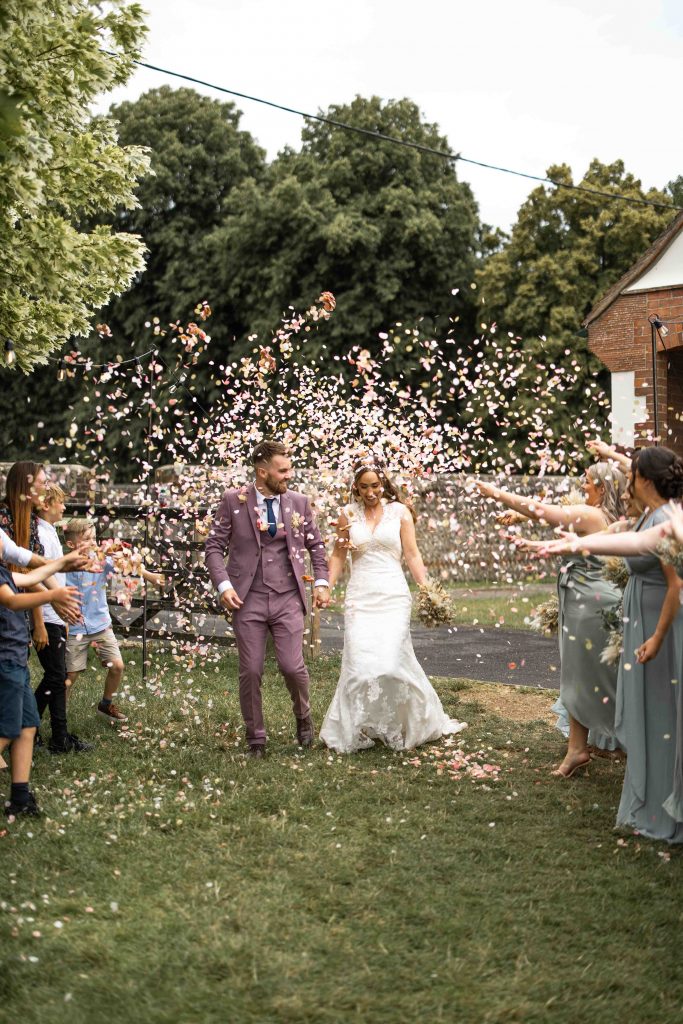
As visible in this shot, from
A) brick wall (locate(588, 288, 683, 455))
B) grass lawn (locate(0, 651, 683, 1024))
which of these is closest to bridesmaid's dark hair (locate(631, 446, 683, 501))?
grass lawn (locate(0, 651, 683, 1024))

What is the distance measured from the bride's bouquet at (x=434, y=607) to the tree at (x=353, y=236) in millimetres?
19517

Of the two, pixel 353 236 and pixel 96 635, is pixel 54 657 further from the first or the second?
pixel 353 236

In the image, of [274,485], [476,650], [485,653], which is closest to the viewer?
[274,485]

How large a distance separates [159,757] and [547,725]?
3.26 metres

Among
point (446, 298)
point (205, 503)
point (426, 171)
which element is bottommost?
point (205, 503)

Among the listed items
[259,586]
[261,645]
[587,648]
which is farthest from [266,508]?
[587,648]

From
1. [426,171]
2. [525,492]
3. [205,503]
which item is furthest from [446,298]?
[205,503]

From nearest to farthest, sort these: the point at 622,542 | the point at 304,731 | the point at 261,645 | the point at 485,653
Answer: the point at 622,542 < the point at 261,645 < the point at 304,731 < the point at 485,653

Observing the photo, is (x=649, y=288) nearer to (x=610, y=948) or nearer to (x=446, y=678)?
(x=446, y=678)

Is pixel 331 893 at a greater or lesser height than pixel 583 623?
lesser

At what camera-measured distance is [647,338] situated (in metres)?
16.3

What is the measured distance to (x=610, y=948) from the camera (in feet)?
14.7

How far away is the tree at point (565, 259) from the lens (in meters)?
28.3

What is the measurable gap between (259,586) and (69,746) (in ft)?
6.10
